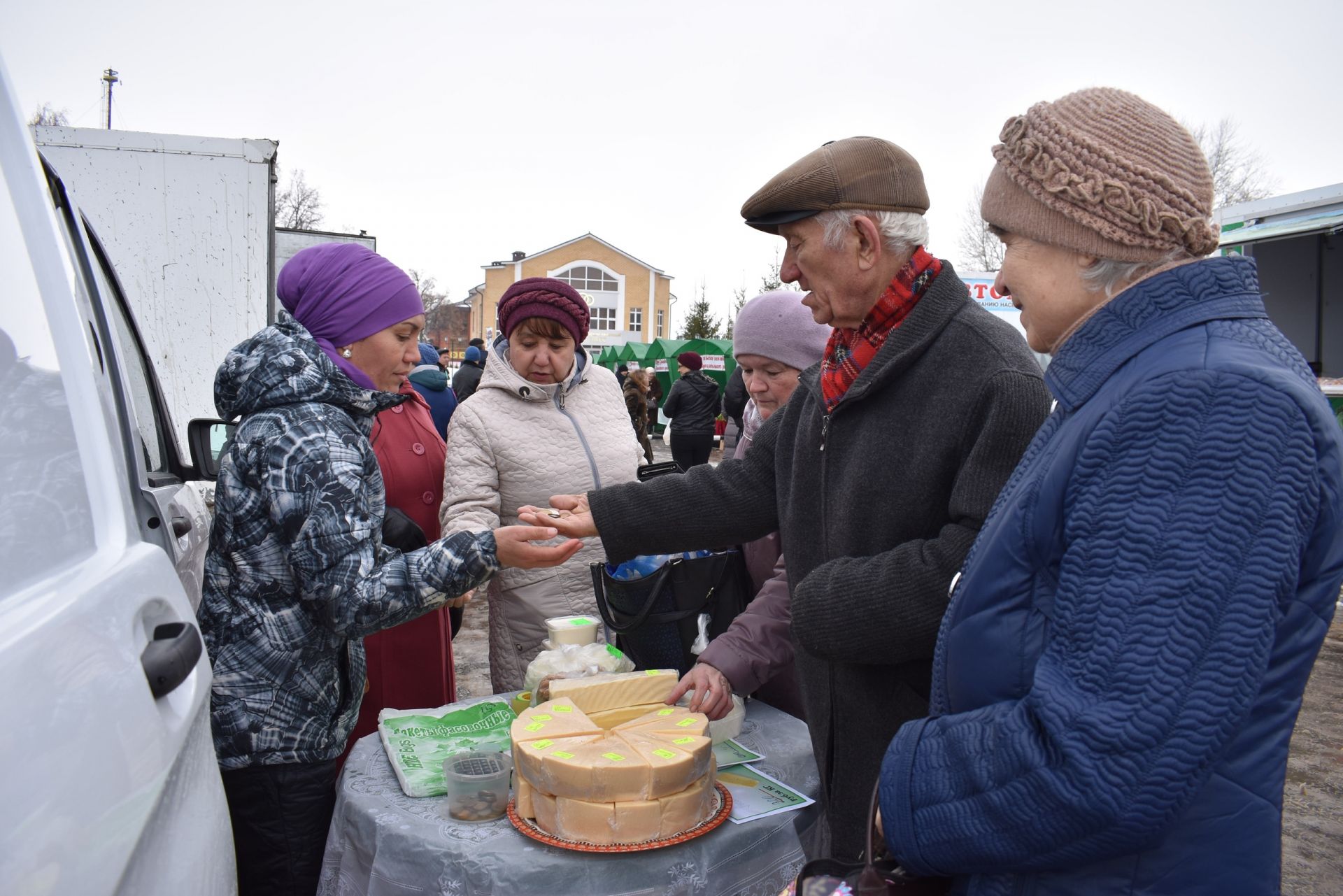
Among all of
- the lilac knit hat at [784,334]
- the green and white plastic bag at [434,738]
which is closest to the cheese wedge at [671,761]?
the green and white plastic bag at [434,738]

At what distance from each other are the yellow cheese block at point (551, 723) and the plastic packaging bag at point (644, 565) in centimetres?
59

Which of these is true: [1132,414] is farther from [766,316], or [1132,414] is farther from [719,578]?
[766,316]

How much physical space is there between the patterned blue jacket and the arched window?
56750 mm

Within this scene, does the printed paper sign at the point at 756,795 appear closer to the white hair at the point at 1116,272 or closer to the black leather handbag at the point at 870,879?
the black leather handbag at the point at 870,879

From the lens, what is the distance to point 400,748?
78.1 inches

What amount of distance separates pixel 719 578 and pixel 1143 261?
60.7 inches

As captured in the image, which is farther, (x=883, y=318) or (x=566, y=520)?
(x=566, y=520)

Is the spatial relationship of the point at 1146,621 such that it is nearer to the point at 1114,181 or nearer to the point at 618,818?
the point at 1114,181

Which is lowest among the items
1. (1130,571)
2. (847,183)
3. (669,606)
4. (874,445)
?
(669,606)

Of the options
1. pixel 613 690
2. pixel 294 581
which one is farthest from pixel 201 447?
pixel 613 690

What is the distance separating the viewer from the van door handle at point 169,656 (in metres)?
1.14

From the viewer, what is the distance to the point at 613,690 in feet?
6.47

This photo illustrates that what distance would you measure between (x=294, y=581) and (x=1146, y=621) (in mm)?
1679

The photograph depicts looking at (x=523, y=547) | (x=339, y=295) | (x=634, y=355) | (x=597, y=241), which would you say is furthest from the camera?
(x=597, y=241)
